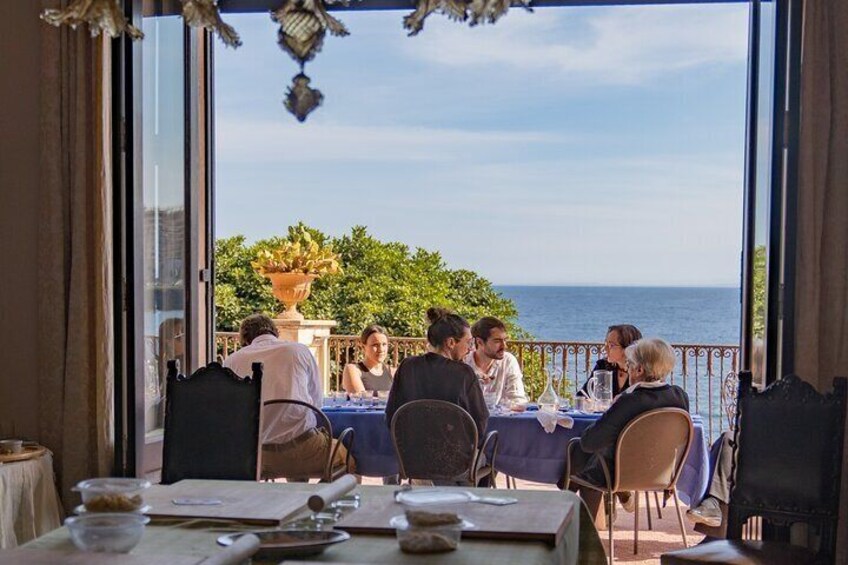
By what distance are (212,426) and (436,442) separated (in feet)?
4.50

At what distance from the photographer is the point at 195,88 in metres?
5.45

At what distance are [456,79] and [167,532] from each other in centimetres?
2837

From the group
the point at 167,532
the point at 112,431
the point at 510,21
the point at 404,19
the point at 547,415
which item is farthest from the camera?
the point at 510,21

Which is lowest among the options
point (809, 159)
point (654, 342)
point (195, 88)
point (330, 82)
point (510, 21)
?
point (654, 342)

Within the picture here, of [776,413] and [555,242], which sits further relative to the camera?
[555,242]

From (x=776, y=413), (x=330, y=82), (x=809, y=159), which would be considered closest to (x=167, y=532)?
(x=776, y=413)

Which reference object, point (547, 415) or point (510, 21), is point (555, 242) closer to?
point (510, 21)

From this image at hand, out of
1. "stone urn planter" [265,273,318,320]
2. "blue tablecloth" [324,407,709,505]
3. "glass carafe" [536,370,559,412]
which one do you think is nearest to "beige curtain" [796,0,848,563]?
"blue tablecloth" [324,407,709,505]

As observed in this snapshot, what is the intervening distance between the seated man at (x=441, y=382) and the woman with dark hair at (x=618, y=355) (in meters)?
1.36

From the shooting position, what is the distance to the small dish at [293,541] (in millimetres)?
2309

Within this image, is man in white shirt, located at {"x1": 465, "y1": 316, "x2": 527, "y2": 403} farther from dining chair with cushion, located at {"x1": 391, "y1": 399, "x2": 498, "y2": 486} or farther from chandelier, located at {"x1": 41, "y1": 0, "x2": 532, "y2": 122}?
chandelier, located at {"x1": 41, "y1": 0, "x2": 532, "y2": 122}

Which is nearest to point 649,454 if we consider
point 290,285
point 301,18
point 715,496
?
point 715,496

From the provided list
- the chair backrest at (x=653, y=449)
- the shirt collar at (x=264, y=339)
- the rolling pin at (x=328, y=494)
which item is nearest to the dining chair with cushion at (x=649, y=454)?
the chair backrest at (x=653, y=449)

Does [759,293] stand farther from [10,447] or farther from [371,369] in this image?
[10,447]
